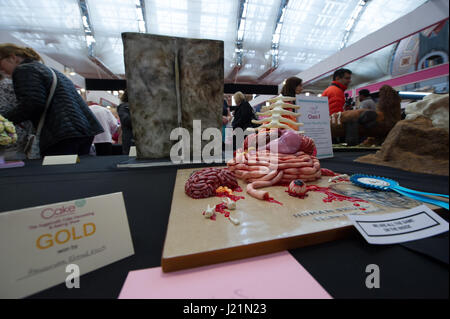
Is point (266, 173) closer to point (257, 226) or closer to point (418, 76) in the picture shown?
point (257, 226)

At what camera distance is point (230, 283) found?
Result: 1.17 ft

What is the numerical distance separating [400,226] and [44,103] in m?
2.17

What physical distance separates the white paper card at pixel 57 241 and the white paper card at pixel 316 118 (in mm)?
1477

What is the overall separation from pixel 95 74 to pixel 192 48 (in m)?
9.47

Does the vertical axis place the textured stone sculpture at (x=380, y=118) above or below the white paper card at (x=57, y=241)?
above

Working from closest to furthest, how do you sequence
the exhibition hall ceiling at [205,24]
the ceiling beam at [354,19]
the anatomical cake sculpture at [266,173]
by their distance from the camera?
the anatomical cake sculpture at [266,173]
the ceiling beam at [354,19]
the exhibition hall ceiling at [205,24]

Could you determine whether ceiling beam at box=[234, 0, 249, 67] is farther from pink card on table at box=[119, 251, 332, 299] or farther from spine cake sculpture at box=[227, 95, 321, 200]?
pink card on table at box=[119, 251, 332, 299]

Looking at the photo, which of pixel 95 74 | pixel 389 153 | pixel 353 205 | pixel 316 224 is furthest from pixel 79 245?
pixel 95 74

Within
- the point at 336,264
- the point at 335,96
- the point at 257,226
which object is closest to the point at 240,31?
the point at 335,96

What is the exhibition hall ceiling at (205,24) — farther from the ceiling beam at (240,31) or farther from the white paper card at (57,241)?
the white paper card at (57,241)

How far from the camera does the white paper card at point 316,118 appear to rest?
1550mm

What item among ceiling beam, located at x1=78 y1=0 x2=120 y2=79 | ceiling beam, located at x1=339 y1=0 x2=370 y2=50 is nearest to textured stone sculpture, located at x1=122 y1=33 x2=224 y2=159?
ceiling beam, located at x1=339 y1=0 x2=370 y2=50

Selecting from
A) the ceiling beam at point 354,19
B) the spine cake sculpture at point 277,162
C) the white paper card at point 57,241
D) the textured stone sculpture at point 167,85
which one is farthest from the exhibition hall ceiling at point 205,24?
the white paper card at point 57,241

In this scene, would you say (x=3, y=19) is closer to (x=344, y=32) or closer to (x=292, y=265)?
(x=292, y=265)
